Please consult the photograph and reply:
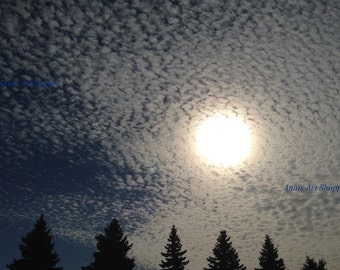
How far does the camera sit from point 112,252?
27016 millimetres

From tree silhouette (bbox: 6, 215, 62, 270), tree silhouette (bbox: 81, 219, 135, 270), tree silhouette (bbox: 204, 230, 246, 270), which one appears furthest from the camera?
tree silhouette (bbox: 204, 230, 246, 270)

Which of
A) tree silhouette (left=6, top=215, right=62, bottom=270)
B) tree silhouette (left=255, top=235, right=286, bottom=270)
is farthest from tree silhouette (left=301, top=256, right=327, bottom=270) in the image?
tree silhouette (left=6, top=215, right=62, bottom=270)

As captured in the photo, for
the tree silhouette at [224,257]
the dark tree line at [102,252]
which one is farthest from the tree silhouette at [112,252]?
the tree silhouette at [224,257]

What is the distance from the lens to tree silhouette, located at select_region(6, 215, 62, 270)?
2412 centimetres

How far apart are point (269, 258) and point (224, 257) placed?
7183mm

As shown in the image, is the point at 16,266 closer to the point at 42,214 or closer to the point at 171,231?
the point at 42,214

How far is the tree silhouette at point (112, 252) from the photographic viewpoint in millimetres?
26188

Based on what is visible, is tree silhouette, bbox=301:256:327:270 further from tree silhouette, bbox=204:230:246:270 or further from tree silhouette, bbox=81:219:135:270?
tree silhouette, bbox=81:219:135:270

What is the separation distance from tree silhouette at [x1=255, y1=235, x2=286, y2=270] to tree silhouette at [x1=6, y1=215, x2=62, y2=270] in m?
25.8

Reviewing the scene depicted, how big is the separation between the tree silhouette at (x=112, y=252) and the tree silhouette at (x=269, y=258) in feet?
66.7

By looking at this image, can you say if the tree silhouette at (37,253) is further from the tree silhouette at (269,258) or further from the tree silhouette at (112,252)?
the tree silhouette at (269,258)

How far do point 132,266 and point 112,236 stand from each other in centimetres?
315

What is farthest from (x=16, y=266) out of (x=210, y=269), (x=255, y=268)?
(x=255, y=268)

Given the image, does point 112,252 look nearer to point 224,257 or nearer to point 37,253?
point 37,253
